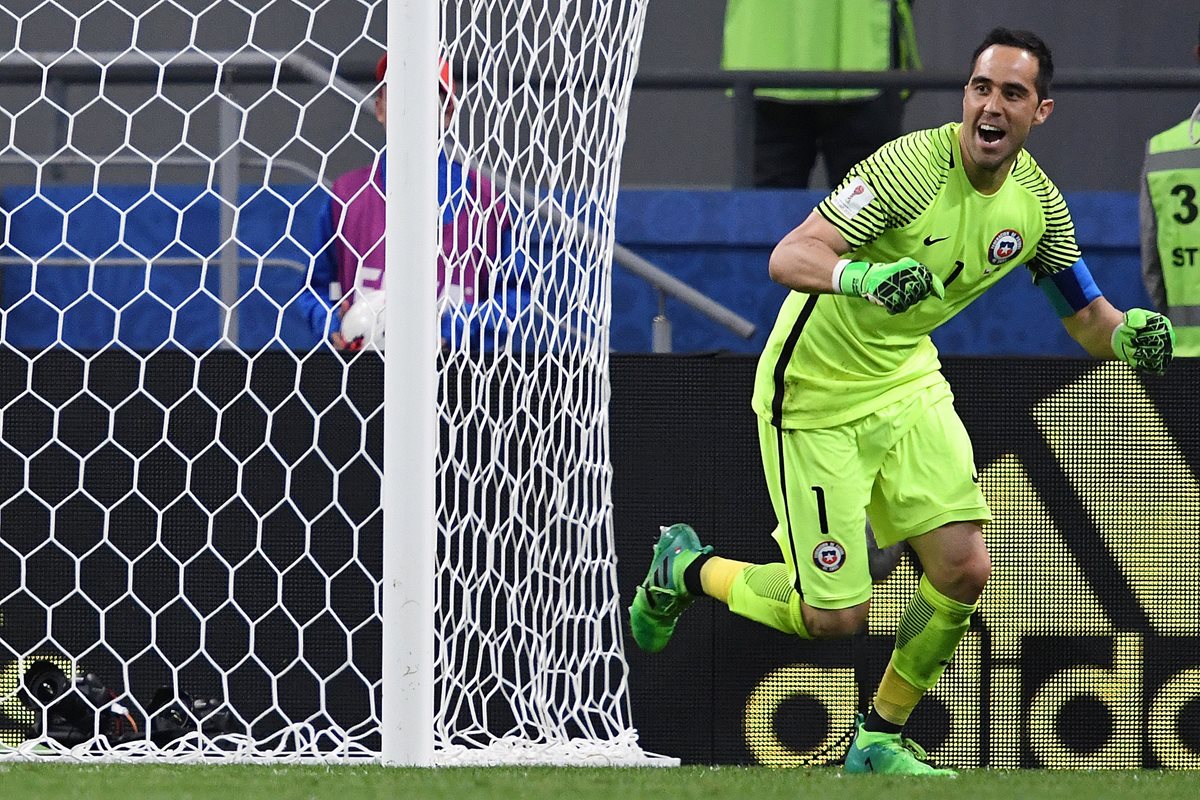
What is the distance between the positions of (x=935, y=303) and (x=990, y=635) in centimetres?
96

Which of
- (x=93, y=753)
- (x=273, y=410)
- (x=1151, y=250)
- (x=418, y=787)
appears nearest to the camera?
(x=418, y=787)

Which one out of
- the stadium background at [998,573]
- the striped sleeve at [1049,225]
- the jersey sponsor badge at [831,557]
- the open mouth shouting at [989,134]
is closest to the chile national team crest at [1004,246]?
the striped sleeve at [1049,225]

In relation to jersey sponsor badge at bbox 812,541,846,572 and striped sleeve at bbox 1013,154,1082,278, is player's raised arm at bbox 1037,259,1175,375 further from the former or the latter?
jersey sponsor badge at bbox 812,541,846,572

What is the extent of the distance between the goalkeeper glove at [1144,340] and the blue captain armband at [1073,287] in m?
0.18

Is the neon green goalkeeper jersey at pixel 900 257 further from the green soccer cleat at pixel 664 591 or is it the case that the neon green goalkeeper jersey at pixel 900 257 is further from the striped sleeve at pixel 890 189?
the green soccer cleat at pixel 664 591

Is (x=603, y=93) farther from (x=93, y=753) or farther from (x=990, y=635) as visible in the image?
(x=93, y=753)

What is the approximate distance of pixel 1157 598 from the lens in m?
4.81

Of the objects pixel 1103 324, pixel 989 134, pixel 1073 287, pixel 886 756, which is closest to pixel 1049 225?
pixel 1073 287

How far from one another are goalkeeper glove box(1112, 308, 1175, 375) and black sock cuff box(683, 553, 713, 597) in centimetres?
114

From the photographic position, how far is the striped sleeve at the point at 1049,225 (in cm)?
454

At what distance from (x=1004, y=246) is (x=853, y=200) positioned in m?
0.43

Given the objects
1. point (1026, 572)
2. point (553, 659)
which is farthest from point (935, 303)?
point (553, 659)

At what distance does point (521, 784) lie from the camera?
364 centimetres

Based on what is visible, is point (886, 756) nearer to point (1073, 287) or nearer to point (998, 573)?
point (998, 573)
